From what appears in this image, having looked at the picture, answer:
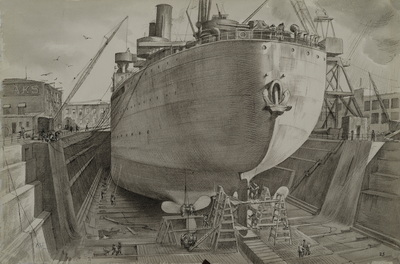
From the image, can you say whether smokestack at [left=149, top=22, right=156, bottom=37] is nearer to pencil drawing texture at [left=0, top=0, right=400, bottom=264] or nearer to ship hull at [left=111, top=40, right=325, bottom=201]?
pencil drawing texture at [left=0, top=0, right=400, bottom=264]

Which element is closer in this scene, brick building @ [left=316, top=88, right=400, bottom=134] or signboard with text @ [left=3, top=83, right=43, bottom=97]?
signboard with text @ [left=3, top=83, right=43, bottom=97]

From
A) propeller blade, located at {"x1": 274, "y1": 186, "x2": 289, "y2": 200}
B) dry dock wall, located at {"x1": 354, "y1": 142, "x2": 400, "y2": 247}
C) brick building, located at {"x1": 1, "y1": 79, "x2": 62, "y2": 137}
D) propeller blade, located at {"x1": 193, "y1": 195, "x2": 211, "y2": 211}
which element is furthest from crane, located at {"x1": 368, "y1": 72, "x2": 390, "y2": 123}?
brick building, located at {"x1": 1, "y1": 79, "x2": 62, "y2": 137}

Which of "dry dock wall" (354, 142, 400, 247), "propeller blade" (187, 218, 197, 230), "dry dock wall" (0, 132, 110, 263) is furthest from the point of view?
"dry dock wall" (354, 142, 400, 247)

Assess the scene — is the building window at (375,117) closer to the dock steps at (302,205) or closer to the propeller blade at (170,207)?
the dock steps at (302,205)

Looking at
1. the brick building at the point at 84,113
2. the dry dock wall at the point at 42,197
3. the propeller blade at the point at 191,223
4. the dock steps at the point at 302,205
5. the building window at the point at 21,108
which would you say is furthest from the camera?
the dock steps at the point at 302,205

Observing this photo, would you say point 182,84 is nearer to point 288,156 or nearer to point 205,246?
point 288,156

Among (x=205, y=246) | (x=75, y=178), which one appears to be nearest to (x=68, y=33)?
(x=75, y=178)

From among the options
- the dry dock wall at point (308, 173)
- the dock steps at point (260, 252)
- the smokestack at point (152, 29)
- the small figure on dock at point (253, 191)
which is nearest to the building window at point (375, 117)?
the dry dock wall at point (308, 173)
